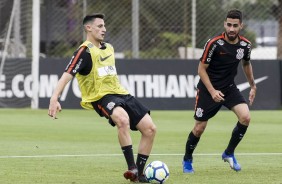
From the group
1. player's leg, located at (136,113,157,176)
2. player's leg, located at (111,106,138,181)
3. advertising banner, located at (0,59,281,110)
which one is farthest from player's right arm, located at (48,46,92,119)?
advertising banner, located at (0,59,281,110)

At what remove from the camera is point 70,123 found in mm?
20078

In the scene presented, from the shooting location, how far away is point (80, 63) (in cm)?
1046

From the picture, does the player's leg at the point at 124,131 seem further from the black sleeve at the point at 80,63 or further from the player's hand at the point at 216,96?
the player's hand at the point at 216,96

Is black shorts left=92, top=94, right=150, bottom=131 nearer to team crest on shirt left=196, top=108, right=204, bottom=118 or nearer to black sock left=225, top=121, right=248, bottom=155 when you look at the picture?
team crest on shirt left=196, top=108, right=204, bottom=118

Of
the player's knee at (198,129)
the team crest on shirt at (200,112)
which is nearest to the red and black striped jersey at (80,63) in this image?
→ the team crest on shirt at (200,112)

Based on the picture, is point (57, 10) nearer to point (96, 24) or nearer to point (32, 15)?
point (32, 15)

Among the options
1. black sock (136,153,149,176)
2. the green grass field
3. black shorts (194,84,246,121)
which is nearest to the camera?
black sock (136,153,149,176)

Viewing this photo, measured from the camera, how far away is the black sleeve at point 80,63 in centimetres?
1038

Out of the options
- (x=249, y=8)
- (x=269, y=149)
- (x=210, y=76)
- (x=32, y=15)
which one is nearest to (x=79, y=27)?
(x=32, y=15)

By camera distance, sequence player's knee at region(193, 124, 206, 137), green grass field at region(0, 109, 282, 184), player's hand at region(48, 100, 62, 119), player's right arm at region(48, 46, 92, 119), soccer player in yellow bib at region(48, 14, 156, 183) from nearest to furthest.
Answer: player's hand at region(48, 100, 62, 119) → player's right arm at region(48, 46, 92, 119) → soccer player in yellow bib at region(48, 14, 156, 183) → green grass field at region(0, 109, 282, 184) → player's knee at region(193, 124, 206, 137)

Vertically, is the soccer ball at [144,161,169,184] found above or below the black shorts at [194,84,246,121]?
below

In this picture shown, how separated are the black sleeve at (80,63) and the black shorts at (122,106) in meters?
0.40

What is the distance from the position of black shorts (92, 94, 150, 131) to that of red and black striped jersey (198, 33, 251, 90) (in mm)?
1607

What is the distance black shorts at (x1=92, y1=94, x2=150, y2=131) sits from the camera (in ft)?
34.3
